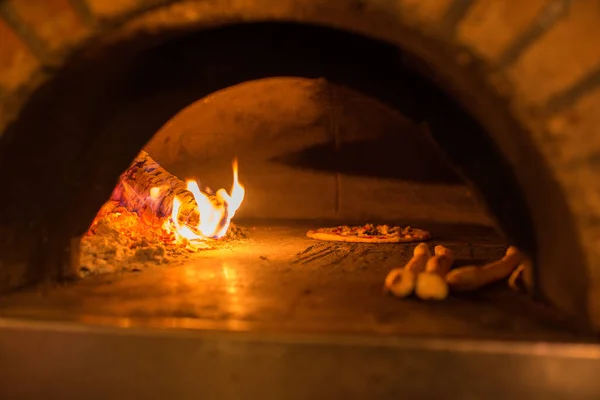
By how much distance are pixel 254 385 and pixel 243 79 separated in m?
0.94

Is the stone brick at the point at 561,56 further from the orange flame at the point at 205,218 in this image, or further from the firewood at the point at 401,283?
the orange flame at the point at 205,218

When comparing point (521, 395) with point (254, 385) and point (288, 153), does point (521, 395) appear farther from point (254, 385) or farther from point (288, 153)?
point (288, 153)

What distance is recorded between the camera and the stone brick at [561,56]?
0.90 meters

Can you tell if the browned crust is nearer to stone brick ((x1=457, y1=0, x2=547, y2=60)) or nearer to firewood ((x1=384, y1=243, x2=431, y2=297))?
firewood ((x1=384, y1=243, x2=431, y2=297))

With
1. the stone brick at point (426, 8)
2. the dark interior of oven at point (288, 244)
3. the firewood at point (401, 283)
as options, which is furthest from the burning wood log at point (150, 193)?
the stone brick at point (426, 8)

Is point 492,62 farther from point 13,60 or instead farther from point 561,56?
point 13,60

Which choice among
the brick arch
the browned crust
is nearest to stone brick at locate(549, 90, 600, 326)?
the brick arch

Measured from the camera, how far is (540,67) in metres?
0.92

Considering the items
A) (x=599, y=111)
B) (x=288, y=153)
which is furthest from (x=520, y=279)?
(x=288, y=153)

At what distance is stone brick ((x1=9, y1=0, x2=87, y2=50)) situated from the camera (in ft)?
3.49

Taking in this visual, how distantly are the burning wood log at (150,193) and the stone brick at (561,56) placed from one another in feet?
5.29

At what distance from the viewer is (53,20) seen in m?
1.07

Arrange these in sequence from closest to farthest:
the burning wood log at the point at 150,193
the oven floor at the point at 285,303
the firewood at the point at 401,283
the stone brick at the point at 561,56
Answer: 1. the stone brick at the point at 561,56
2. the oven floor at the point at 285,303
3. the firewood at the point at 401,283
4. the burning wood log at the point at 150,193

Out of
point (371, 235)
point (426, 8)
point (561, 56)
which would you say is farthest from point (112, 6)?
point (371, 235)
